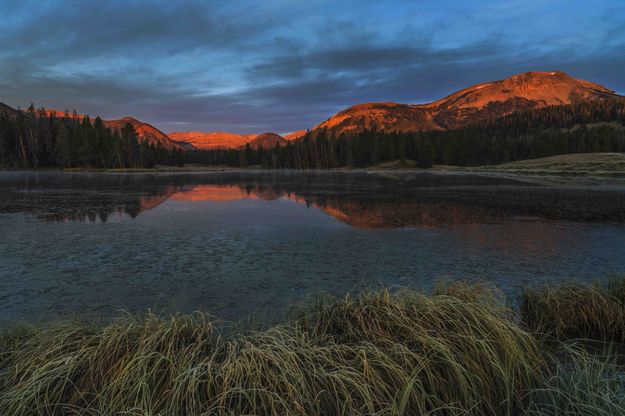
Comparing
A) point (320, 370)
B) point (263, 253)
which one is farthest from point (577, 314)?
point (263, 253)

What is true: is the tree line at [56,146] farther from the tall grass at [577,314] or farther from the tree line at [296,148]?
the tall grass at [577,314]

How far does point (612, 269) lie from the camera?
1430 centimetres

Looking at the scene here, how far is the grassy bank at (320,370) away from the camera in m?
5.15

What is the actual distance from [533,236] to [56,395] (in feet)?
72.6

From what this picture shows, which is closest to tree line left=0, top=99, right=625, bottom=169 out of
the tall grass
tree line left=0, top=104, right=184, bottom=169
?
tree line left=0, top=104, right=184, bottom=169

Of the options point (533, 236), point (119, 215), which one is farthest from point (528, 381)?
point (119, 215)

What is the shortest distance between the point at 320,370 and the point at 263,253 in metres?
11.8

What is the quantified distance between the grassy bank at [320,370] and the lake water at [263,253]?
2463mm

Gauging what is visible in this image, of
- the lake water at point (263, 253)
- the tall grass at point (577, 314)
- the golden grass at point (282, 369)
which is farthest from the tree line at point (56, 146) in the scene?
the tall grass at point (577, 314)

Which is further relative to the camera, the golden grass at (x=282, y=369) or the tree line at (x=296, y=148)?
the tree line at (x=296, y=148)

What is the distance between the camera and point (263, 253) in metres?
17.2

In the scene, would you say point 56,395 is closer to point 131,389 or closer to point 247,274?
point 131,389

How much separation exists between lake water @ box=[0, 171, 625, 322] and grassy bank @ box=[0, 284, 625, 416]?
2.46 metres

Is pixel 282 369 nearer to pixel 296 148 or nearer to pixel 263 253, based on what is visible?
pixel 263 253
